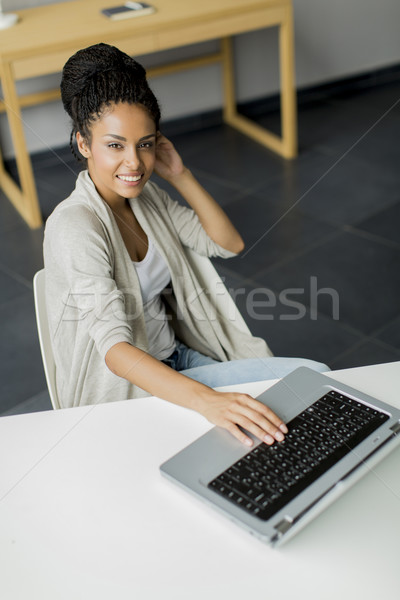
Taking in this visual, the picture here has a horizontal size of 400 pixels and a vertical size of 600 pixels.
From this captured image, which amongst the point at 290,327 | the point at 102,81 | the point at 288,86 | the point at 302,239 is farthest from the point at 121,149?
the point at 288,86

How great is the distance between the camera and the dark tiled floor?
2.19 m

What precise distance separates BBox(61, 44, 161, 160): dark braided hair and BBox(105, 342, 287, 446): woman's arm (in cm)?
39

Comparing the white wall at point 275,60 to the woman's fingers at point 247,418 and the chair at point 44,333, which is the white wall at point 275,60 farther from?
the woman's fingers at point 247,418

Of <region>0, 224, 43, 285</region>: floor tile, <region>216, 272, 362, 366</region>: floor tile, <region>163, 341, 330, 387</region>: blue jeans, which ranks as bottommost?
<region>216, 272, 362, 366</region>: floor tile

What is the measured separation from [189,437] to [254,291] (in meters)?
1.53

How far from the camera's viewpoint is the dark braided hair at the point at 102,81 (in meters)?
1.16

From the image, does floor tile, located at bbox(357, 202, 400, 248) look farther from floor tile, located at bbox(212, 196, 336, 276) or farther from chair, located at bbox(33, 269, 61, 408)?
chair, located at bbox(33, 269, 61, 408)

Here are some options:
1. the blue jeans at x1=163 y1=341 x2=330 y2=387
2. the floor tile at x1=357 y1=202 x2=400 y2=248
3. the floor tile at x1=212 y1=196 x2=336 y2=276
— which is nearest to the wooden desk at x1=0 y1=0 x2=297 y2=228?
the floor tile at x1=212 y1=196 x2=336 y2=276

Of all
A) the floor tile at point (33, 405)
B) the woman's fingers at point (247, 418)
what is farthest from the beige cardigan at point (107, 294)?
the floor tile at point (33, 405)

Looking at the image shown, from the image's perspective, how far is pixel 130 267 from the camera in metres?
1.27

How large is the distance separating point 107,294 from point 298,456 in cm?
44

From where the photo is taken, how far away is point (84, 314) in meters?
1.19

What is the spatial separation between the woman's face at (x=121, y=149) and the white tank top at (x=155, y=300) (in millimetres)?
129

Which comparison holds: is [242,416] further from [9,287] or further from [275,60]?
[275,60]
